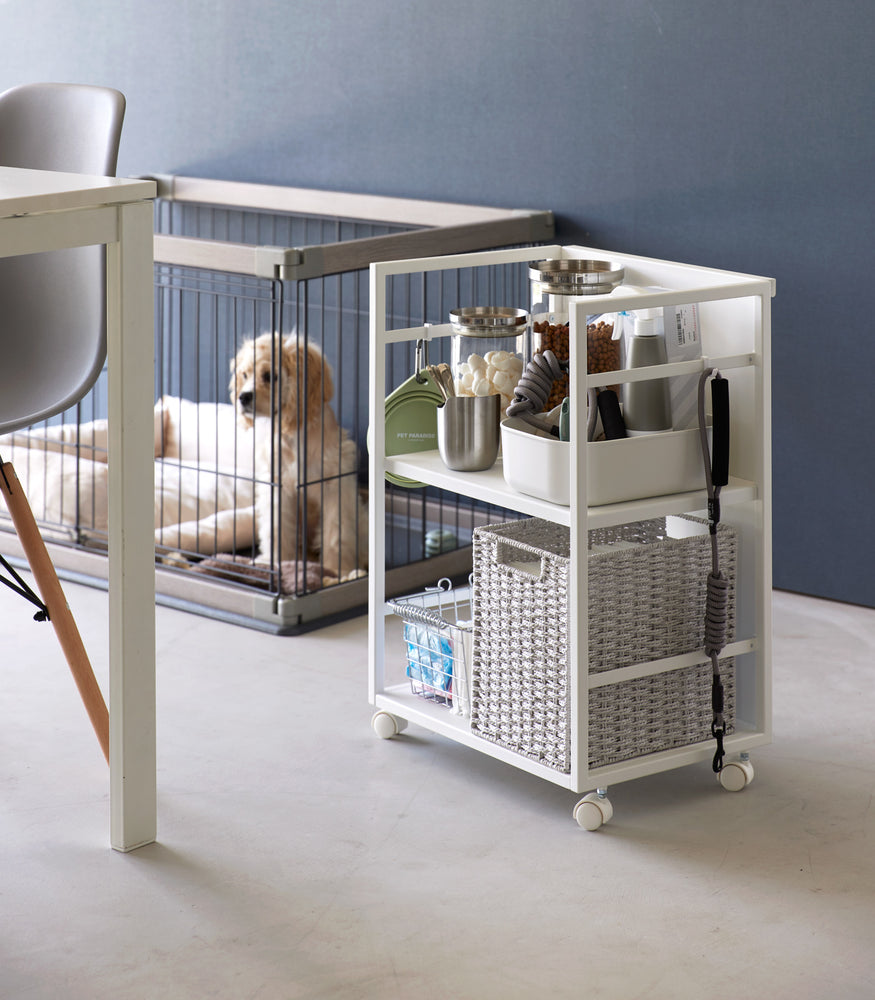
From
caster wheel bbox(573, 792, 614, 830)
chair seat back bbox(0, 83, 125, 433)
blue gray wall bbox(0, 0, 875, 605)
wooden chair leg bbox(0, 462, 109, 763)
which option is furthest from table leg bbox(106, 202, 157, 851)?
blue gray wall bbox(0, 0, 875, 605)

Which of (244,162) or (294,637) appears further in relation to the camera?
(244,162)

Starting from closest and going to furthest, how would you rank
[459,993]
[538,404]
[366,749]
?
[459,993] < [538,404] < [366,749]

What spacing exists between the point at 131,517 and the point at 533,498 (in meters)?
0.60

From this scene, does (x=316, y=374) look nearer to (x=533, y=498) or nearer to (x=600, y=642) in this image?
(x=533, y=498)

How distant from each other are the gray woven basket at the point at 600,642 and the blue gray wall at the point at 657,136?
1.07 m

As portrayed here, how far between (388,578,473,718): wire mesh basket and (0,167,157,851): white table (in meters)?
0.55

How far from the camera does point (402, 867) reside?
74.8 inches

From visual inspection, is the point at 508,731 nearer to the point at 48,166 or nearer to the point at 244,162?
the point at 48,166

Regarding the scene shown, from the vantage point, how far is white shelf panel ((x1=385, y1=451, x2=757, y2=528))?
77.0 inches

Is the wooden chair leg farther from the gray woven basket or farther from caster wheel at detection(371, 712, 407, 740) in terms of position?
the gray woven basket

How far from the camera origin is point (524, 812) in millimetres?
2080

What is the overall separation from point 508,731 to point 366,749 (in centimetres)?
30

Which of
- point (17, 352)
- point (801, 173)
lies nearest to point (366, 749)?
point (17, 352)

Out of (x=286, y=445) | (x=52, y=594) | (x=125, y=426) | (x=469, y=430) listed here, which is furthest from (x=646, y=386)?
(x=286, y=445)
